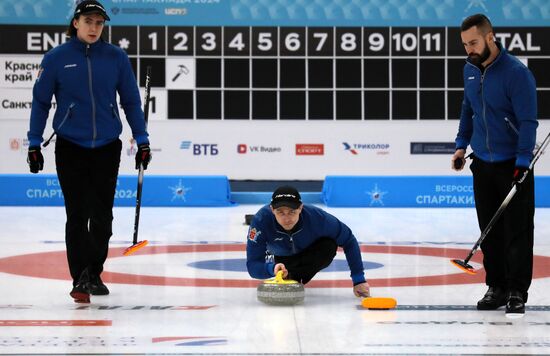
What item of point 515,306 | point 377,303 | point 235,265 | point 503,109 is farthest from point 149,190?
point 515,306

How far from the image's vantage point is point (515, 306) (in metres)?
5.25

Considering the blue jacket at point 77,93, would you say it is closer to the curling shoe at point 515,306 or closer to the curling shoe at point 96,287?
the curling shoe at point 96,287

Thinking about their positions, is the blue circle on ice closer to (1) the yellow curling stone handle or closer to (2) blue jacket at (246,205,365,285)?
(2) blue jacket at (246,205,365,285)

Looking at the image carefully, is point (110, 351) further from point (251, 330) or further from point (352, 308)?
point (352, 308)

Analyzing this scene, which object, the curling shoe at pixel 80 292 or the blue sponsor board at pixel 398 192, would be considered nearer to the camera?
the curling shoe at pixel 80 292

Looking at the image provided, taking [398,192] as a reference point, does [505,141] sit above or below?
above

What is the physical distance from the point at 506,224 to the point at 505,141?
1.44ft

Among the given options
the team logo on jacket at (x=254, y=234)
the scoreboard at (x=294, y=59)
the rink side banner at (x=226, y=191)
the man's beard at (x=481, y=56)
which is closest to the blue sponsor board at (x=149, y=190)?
the rink side banner at (x=226, y=191)

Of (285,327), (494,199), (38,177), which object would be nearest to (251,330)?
(285,327)

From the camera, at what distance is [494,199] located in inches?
221

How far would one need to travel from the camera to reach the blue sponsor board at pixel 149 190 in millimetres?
15531

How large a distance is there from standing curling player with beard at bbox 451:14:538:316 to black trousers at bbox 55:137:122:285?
2054mm

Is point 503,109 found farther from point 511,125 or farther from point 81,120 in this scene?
point 81,120

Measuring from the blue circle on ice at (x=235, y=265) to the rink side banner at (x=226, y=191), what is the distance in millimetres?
7688
